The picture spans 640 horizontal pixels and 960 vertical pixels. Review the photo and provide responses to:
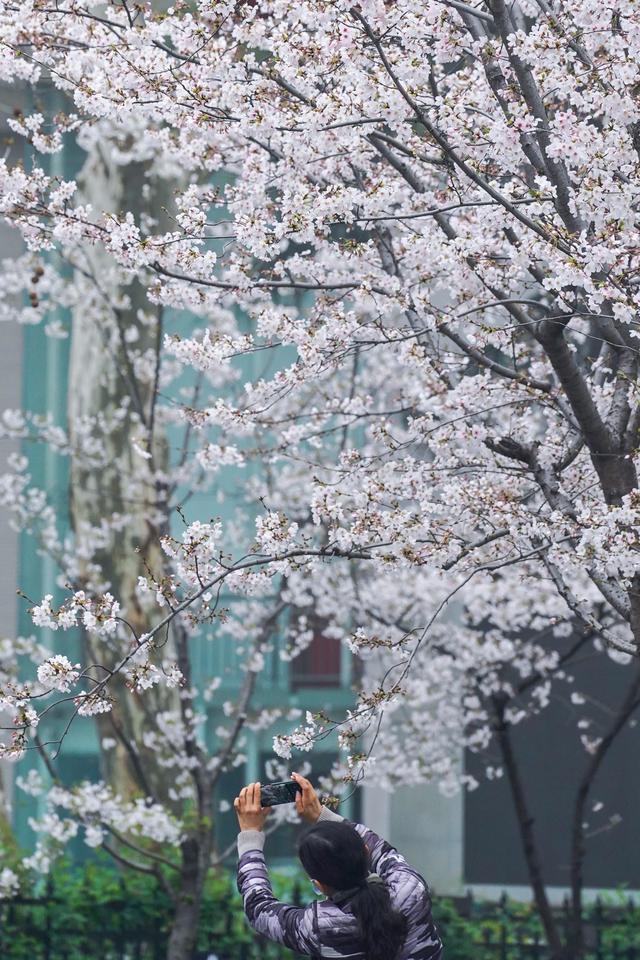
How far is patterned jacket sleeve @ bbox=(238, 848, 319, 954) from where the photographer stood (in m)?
3.56

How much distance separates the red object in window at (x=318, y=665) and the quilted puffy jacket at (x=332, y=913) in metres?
10.8

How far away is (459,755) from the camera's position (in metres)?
12.4

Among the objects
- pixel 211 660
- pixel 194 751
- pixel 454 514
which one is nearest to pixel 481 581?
pixel 194 751

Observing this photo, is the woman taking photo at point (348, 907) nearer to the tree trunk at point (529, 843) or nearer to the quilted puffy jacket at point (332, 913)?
the quilted puffy jacket at point (332, 913)

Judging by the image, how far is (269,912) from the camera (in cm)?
365

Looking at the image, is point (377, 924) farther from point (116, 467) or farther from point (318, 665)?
point (318, 665)

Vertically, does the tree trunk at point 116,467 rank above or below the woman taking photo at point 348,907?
above

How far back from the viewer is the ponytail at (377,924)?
3492 mm

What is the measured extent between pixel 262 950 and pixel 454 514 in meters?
4.21

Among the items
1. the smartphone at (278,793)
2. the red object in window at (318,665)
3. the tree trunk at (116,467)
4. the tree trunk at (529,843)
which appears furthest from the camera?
the red object in window at (318,665)

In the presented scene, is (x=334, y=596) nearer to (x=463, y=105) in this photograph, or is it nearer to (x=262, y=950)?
(x=262, y=950)

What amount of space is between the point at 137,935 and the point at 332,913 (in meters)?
5.73

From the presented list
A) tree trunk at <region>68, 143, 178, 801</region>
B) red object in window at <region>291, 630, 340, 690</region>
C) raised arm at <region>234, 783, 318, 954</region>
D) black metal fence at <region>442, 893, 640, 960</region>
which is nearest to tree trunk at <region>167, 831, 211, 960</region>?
black metal fence at <region>442, 893, 640, 960</region>

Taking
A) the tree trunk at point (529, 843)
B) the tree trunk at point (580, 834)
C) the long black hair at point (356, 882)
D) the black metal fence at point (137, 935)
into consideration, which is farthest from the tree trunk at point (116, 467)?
the long black hair at point (356, 882)
